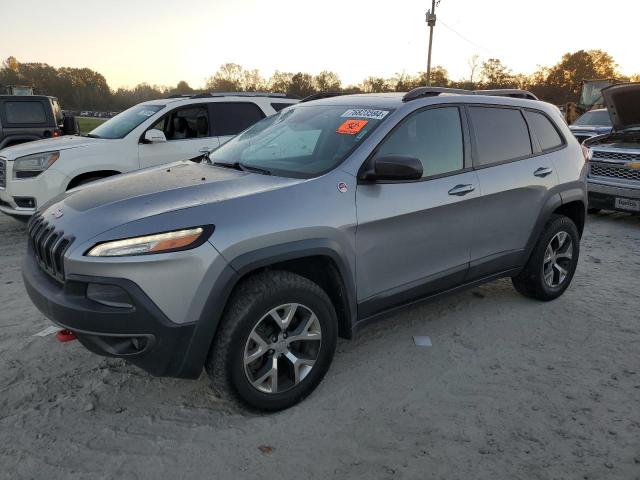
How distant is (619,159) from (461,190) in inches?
237

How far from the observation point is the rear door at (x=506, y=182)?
3791 millimetres

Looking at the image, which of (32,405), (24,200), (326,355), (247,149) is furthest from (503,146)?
(24,200)

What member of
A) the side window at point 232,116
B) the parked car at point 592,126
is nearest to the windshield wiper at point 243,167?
the side window at point 232,116

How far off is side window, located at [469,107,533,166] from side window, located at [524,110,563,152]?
0.12m

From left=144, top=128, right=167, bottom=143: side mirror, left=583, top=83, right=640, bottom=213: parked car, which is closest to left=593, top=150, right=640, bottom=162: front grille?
left=583, top=83, right=640, bottom=213: parked car

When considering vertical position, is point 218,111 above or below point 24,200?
above

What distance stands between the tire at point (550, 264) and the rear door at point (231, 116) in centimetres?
432

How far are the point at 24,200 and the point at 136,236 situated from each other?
4684 millimetres

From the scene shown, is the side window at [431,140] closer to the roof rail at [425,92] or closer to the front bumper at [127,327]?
the roof rail at [425,92]

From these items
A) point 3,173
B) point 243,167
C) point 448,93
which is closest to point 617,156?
point 448,93

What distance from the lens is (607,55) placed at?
57969 millimetres

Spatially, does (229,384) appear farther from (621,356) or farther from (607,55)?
(607,55)

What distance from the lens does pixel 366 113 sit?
343cm

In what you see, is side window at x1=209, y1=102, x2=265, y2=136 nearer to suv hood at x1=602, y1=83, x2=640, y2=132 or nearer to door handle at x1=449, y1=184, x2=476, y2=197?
door handle at x1=449, y1=184, x2=476, y2=197
